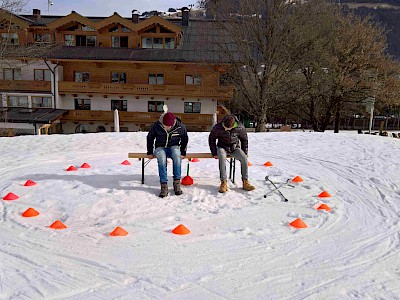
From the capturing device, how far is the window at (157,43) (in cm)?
2914

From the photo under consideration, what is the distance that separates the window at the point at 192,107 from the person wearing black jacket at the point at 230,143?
903 inches

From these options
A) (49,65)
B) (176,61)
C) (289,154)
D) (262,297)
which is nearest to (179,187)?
(262,297)

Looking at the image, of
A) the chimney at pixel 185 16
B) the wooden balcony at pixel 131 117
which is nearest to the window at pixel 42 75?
the wooden balcony at pixel 131 117

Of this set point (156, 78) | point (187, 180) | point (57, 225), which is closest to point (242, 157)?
point (187, 180)

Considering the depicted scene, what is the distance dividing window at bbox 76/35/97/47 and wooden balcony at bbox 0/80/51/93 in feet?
14.3

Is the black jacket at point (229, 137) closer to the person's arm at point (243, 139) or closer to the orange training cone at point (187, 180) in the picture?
the person's arm at point (243, 139)

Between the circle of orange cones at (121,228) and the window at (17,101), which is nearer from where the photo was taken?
the circle of orange cones at (121,228)

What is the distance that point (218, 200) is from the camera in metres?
6.12

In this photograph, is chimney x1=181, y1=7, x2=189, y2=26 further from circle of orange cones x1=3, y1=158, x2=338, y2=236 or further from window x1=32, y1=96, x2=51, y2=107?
circle of orange cones x1=3, y1=158, x2=338, y2=236

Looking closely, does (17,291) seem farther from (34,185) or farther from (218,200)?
(34,185)

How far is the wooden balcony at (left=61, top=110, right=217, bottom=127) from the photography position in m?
28.4

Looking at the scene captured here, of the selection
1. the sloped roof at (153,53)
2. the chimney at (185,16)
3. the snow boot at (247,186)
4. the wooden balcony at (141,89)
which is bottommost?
the snow boot at (247,186)

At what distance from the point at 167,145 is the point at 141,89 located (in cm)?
2285

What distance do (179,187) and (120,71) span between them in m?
24.9
